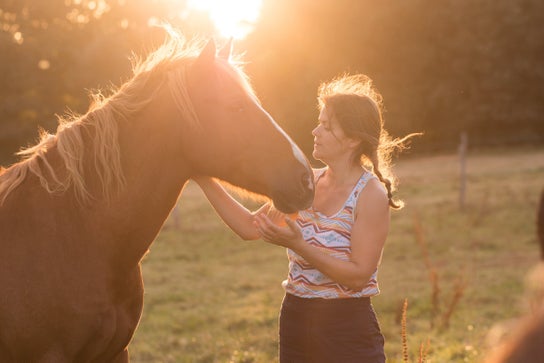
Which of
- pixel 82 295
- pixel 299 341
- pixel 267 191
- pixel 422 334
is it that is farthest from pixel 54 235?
pixel 422 334

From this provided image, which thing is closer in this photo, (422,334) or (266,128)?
(266,128)

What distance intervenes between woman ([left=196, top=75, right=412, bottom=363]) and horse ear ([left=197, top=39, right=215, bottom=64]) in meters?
0.58

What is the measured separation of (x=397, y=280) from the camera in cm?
1023

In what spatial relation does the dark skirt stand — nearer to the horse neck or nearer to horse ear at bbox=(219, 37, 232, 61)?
the horse neck

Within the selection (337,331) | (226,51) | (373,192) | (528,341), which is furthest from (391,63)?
(528,341)

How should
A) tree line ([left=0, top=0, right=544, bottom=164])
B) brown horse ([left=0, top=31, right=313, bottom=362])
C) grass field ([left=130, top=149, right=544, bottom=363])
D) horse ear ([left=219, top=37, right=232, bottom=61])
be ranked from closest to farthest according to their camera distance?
1. brown horse ([left=0, top=31, right=313, bottom=362])
2. horse ear ([left=219, top=37, right=232, bottom=61])
3. grass field ([left=130, top=149, right=544, bottom=363])
4. tree line ([left=0, top=0, right=544, bottom=164])

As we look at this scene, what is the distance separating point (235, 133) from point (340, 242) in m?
0.68

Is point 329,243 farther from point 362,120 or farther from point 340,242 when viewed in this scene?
point 362,120

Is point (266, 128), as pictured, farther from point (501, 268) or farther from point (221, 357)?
point (501, 268)

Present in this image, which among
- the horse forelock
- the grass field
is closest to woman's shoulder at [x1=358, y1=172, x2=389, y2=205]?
the horse forelock

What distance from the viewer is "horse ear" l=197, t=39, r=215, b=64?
291cm

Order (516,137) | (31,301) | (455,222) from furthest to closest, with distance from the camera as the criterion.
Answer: (516,137)
(455,222)
(31,301)

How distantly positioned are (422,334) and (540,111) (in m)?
29.8

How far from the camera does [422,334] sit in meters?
7.34
